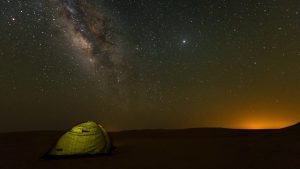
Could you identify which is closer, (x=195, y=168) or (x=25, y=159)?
(x=195, y=168)

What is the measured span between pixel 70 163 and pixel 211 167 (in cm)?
402

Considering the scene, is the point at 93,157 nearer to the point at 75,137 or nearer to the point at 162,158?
the point at 75,137

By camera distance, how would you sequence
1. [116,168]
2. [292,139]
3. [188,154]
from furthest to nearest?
[292,139], [188,154], [116,168]

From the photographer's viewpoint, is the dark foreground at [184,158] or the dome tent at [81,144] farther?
the dome tent at [81,144]

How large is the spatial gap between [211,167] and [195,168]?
0.39 metres

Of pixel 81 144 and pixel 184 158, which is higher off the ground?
pixel 81 144

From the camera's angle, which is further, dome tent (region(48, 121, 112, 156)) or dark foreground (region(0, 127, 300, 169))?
dome tent (region(48, 121, 112, 156))

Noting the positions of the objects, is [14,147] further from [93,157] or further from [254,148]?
[254,148]

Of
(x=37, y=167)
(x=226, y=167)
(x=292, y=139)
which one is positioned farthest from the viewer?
(x=292, y=139)

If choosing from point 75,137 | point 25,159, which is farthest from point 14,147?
point 75,137

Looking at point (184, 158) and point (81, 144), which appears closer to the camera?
point (184, 158)

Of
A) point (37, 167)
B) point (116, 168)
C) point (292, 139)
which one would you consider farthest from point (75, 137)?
point (292, 139)

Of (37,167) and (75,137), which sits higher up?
(75,137)

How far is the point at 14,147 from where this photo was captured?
13359 millimetres
